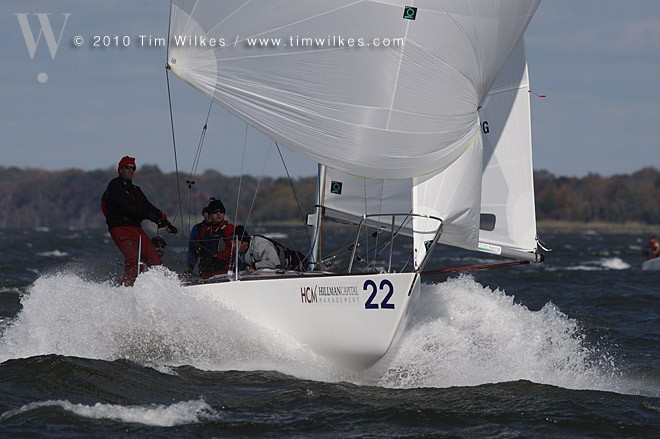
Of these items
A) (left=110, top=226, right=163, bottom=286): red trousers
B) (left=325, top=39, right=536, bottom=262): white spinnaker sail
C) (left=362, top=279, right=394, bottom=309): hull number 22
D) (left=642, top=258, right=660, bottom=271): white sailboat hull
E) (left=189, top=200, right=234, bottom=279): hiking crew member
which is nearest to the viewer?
(left=362, top=279, right=394, bottom=309): hull number 22

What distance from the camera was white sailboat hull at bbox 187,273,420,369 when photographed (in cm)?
884

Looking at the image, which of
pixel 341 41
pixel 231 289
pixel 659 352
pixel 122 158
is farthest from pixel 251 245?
pixel 659 352

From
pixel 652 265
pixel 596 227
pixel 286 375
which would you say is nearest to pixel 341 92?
pixel 286 375

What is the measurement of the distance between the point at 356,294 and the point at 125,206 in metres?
2.35

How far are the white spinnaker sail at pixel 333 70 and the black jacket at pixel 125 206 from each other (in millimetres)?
1272

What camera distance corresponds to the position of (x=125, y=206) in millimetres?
9758

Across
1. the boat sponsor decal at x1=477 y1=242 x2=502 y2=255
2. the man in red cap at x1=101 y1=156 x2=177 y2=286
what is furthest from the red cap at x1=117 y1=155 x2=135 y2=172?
the boat sponsor decal at x1=477 y1=242 x2=502 y2=255

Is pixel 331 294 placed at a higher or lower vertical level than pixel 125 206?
lower

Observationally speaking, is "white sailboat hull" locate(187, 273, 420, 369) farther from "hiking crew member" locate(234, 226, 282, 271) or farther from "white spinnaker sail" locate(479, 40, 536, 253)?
"white spinnaker sail" locate(479, 40, 536, 253)

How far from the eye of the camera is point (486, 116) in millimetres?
11727

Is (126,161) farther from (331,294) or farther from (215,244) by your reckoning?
(331,294)

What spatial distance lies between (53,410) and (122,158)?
294 centimetres

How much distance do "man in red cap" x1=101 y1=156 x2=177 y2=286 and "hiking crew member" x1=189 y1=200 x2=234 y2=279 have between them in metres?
0.45

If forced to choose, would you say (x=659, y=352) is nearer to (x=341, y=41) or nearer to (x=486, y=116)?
(x=486, y=116)
